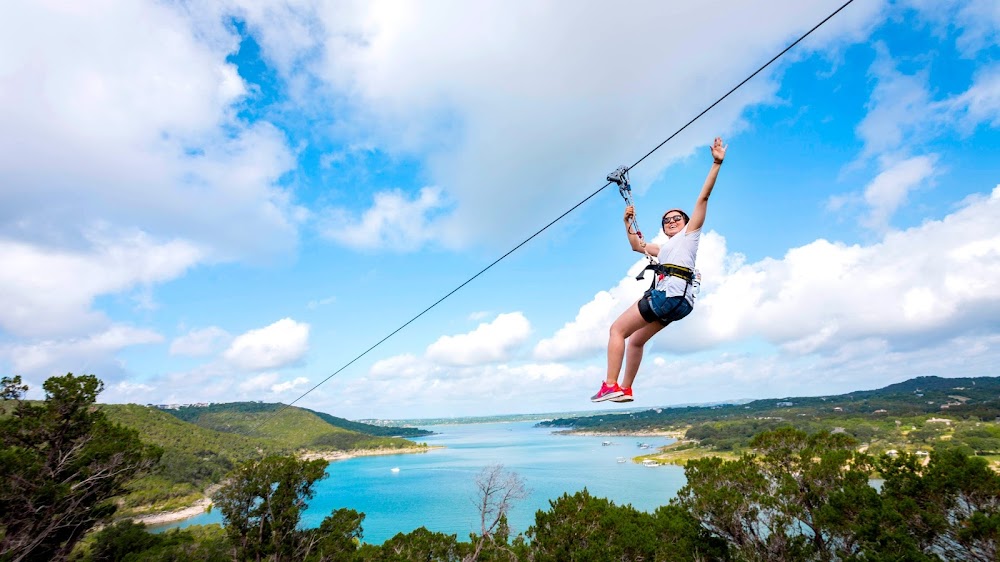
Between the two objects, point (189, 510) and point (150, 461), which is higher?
point (150, 461)

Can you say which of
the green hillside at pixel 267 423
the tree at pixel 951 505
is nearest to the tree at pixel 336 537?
the tree at pixel 951 505

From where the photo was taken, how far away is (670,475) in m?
74.1

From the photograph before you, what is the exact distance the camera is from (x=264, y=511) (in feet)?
68.1

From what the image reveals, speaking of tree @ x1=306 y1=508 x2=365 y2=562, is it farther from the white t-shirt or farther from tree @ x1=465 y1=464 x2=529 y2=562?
the white t-shirt

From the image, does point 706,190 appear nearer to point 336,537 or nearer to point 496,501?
point 496,501

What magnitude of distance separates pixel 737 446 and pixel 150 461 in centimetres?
10637

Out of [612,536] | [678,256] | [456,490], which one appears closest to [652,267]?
[678,256]

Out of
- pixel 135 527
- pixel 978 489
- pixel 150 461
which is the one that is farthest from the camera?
pixel 135 527

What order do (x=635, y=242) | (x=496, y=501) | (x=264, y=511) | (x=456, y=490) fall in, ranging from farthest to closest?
1. (x=456, y=490)
2. (x=264, y=511)
3. (x=496, y=501)
4. (x=635, y=242)

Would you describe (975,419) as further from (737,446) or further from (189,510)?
(189,510)

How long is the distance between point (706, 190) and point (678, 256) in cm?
55

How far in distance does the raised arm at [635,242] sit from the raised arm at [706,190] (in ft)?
1.44

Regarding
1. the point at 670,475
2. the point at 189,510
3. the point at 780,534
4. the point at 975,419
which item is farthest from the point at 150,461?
the point at 975,419

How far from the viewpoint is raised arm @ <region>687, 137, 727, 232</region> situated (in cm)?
334
